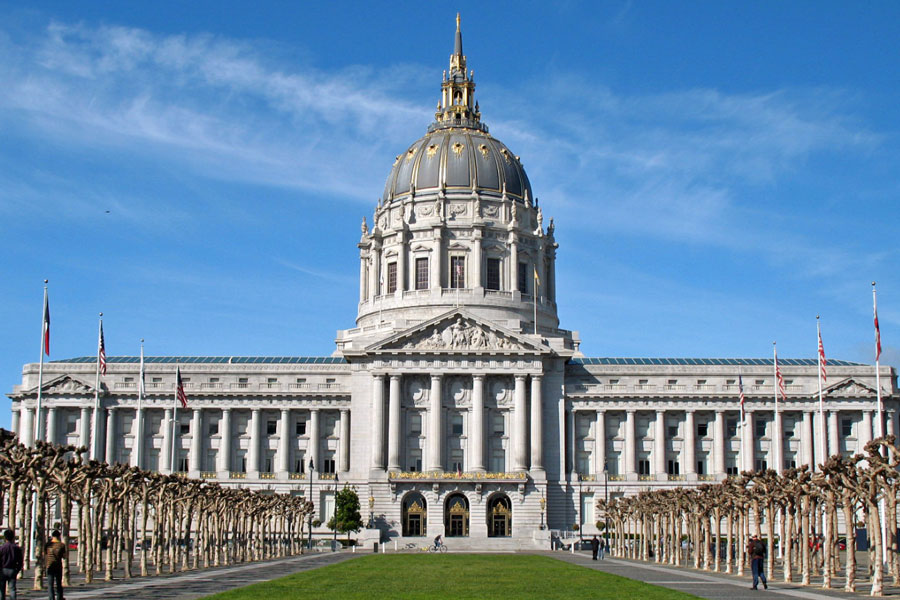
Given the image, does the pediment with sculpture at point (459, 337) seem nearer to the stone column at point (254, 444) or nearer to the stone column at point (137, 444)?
the stone column at point (254, 444)

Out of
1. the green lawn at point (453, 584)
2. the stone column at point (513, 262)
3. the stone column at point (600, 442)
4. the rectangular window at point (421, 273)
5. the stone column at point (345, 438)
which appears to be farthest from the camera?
the rectangular window at point (421, 273)

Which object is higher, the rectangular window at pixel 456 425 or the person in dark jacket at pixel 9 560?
the rectangular window at pixel 456 425

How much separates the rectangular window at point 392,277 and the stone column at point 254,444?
26.9m

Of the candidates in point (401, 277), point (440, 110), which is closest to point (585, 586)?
point (401, 277)

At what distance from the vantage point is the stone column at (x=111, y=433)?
12912cm

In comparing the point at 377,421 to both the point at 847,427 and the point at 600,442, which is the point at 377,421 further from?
the point at 847,427

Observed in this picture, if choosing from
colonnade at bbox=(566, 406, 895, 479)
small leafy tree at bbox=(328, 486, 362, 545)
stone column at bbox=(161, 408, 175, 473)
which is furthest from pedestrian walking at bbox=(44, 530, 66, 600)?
colonnade at bbox=(566, 406, 895, 479)

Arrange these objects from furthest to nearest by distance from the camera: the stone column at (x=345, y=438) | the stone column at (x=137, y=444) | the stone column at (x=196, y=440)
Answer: the stone column at (x=345, y=438), the stone column at (x=196, y=440), the stone column at (x=137, y=444)

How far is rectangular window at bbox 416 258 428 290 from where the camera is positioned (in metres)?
148

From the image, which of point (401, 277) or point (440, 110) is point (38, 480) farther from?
point (440, 110)

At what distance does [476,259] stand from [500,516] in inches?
1436

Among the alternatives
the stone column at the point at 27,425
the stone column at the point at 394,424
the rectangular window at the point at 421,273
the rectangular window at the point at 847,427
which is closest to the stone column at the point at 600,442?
the stone column at the point at 394,424

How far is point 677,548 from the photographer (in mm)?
78625

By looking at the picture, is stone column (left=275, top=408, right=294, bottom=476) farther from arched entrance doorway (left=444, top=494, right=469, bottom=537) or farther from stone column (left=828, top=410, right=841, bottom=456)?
stone column (left=828, top=410, right=841, bottom=456)
